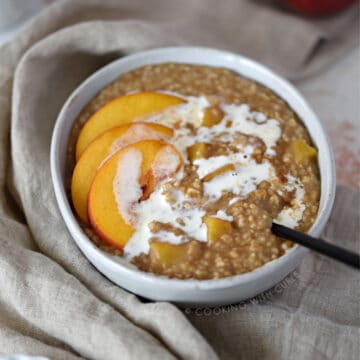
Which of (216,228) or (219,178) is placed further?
(219,178)

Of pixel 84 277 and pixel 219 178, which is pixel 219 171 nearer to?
pixel 219 178

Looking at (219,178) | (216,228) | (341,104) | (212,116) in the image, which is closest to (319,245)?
(216,228)

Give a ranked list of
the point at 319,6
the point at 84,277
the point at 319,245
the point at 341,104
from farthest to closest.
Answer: the point at 319,6 → the point at 341,104 → the point at 84,277 → the point at 319,245

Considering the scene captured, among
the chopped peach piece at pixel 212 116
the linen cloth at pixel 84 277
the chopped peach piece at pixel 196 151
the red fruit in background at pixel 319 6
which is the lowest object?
the linen cloth at pixel 84 277

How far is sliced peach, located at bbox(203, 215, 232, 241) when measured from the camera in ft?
5.92

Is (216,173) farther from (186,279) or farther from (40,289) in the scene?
(40,289)

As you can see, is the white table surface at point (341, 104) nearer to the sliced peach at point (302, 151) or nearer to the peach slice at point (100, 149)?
the sliced peach at point (302, 151)

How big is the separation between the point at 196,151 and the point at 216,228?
0.31 m

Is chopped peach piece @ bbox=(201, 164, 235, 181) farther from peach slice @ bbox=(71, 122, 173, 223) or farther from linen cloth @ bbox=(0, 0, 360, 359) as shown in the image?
linen cloth @ bbox=(0, 0, 360, 359)

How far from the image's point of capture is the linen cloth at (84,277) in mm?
1766

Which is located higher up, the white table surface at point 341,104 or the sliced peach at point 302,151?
the sliced peach at point 302,151

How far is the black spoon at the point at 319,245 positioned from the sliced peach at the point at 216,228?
135 millimetres

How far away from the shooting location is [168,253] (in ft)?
5.84

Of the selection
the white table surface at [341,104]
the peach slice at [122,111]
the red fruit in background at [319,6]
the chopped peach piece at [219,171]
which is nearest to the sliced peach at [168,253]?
the chopped peach piece at [219,171]
